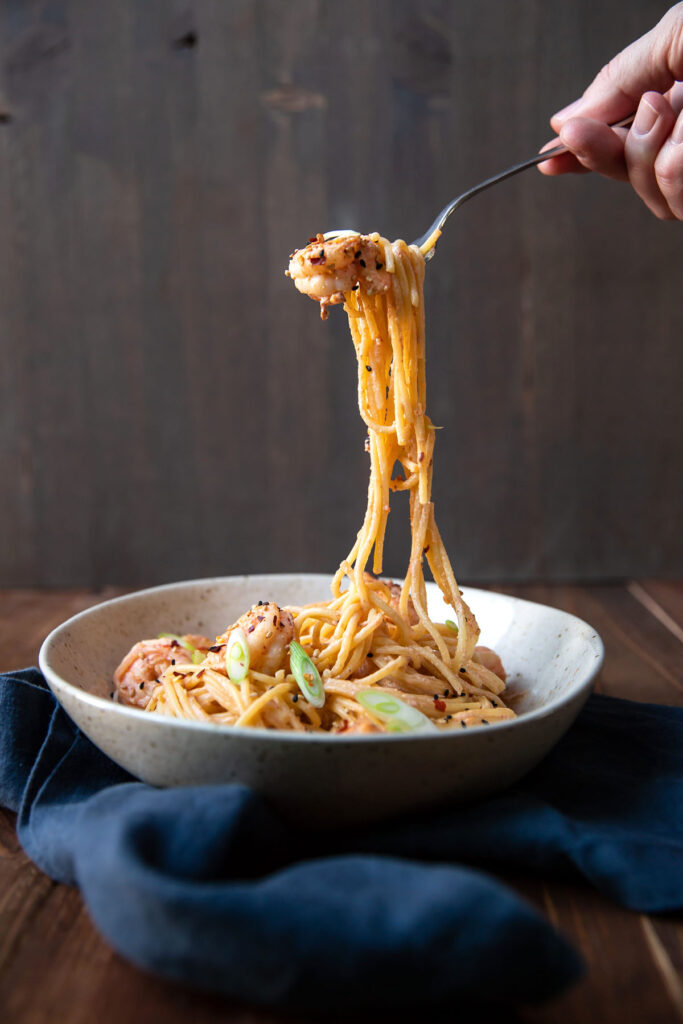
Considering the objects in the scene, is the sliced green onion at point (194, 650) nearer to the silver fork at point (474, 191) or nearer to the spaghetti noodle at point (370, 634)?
the spaghetti noodle at point (370, 634)

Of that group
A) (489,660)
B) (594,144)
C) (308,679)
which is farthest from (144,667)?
(594,144)

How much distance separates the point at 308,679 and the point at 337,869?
1.71 feet

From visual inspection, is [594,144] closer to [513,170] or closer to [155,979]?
[513,170]

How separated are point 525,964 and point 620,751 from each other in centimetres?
80

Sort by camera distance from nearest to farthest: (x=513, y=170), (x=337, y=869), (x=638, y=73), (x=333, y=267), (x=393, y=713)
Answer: (x=337, y=869) < (x=393, y=713) < (x=333, y=267) < (x=513, y=170) < (x=638, y=73)

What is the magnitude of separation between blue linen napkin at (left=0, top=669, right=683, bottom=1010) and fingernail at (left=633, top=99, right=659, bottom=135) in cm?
144

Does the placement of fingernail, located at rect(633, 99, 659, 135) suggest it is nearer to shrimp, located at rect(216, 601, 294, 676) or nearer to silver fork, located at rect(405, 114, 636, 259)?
silver fork, located at rect(405, 114, 636, 259)

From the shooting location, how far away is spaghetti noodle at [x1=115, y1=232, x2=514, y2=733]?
161 cm

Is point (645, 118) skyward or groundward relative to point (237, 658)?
skyward

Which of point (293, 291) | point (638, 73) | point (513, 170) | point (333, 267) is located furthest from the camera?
point (293, 291)

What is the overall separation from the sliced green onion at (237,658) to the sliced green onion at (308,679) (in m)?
0.09

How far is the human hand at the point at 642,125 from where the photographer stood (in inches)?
84.4

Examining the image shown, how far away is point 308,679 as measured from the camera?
1.60 m

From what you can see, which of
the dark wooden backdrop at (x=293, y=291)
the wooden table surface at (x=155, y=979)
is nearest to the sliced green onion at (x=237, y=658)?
the wooden table surface at (x=155, y=979)
